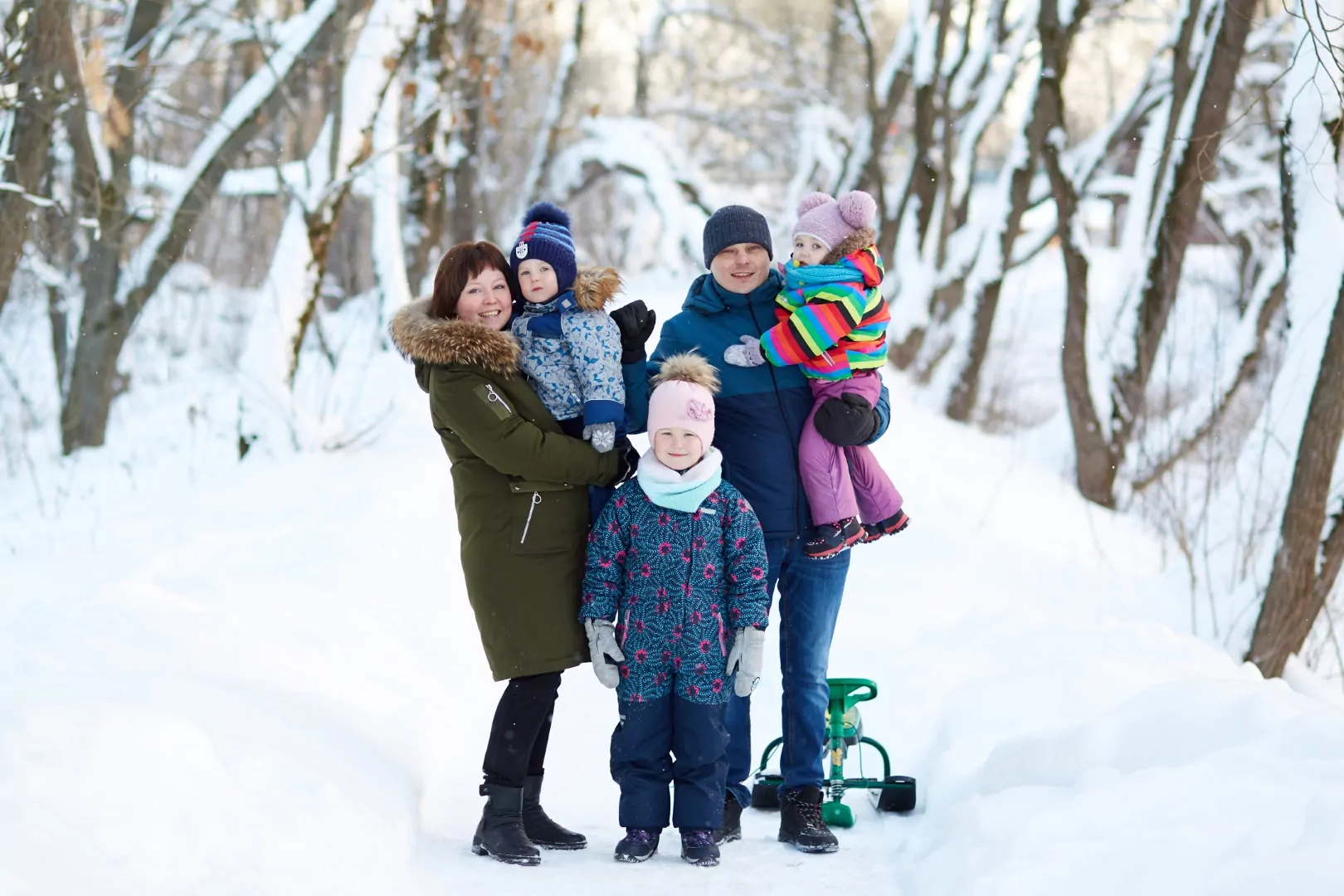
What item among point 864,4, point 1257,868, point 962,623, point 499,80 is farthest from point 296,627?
point 499,80

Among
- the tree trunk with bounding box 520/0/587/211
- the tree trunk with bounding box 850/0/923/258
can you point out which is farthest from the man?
the tree trunk with bounding box 850/0/923/258

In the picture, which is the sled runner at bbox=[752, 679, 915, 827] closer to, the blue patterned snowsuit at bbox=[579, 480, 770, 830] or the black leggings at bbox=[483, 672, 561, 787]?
the blue patterned snowsuit at bbox=[579, 480, 770, 830]

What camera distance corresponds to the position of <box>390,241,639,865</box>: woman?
148 inches

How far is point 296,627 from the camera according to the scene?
17.5 ft

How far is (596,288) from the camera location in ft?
12.7

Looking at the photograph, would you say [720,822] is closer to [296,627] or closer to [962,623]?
[296,627]

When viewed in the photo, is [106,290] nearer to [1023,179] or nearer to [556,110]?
[556,110]

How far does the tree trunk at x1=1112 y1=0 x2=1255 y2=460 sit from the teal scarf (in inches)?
216

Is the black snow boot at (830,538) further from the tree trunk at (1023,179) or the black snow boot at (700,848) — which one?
the tree trunk at (1023,179)

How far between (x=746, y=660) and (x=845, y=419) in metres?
0.79

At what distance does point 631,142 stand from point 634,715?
1177 cm

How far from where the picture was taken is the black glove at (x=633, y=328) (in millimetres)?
3941

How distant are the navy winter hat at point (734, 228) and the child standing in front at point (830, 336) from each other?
126 millimetres

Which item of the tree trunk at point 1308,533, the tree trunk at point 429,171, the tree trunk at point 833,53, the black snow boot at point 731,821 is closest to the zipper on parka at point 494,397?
the black snow boot at point 731,821
